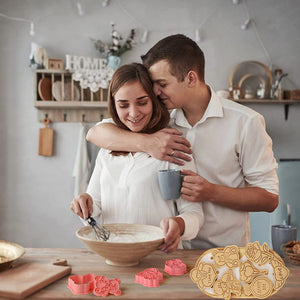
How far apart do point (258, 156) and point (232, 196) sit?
0.72ft

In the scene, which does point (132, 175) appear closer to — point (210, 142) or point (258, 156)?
point (210, 142)

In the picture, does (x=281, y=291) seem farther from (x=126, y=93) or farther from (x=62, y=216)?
(x=62, y=216)

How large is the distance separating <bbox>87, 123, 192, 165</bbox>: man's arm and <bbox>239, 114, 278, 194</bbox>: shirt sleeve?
0.27 metres

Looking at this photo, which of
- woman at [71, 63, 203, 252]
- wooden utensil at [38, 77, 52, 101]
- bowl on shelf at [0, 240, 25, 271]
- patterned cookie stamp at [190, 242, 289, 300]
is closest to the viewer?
patterned cookie stamp at [190, 242, 289, 300]

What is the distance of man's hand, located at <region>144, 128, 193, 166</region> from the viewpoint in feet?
4.99

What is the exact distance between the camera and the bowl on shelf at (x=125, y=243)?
1.12 meters

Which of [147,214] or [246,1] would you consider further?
[246,1]

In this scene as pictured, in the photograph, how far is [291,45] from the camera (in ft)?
11.5

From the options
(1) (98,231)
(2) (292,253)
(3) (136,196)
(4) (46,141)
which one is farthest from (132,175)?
(4) (46,141)

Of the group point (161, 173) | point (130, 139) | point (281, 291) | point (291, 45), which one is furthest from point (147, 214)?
point (291, 45)

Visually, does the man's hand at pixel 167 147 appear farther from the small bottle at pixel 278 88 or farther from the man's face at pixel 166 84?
the small bottle at pixel 278 88

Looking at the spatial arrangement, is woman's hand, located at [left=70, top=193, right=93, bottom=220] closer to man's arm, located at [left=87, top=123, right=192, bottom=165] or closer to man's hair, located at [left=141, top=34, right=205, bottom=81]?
man's arm, located at [left=87, top=123, right=192, bottom=165]

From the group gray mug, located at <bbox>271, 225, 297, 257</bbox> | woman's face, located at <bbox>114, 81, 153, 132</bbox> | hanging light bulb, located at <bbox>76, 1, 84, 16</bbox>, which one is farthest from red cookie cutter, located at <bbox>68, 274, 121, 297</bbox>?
hanging light bulb, located at <bbox>76, 1, 84, 16</bbox>

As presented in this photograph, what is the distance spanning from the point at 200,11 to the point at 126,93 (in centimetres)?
225
